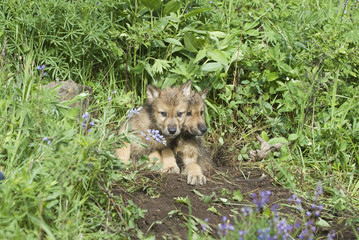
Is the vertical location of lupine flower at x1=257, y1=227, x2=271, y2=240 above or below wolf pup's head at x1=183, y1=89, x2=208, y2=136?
above

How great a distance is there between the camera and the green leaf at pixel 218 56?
5.17 meters

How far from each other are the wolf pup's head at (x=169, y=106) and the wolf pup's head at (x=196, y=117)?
0.21 ft

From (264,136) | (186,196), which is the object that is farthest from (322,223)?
(264,136)

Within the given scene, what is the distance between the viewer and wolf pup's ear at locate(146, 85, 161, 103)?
507 centimetres

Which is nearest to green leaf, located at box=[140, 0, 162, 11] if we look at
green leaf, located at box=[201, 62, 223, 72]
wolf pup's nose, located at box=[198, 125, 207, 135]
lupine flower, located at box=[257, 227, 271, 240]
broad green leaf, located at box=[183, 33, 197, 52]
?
broad green leaf, located at box=[183, 33, 197, 52]

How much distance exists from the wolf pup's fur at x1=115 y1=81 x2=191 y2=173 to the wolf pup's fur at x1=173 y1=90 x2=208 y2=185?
0.08 m

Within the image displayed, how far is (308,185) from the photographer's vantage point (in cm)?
460

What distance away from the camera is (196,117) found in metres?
5.07

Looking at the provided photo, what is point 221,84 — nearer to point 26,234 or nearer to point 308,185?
point 308,185

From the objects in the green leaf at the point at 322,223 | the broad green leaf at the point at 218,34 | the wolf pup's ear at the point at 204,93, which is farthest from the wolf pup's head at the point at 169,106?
the green leaf at the point at 322,223

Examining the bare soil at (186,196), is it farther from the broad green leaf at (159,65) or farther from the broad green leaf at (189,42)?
the broad green leaf at (189,42)

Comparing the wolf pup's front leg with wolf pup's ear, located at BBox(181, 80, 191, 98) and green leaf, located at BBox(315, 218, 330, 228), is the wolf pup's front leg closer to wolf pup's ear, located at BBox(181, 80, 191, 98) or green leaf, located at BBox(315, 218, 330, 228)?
wolf pup's ear, located at BBox(181, 80, 191, 98)

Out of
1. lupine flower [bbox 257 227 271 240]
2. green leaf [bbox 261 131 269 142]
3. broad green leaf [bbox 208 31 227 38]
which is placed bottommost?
green leaf [bbox 261 131 269 142]

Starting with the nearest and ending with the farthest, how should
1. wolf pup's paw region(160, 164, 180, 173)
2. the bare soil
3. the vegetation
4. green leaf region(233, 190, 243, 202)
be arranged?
the bare soil → green leaf region(233, 190, 243, 202) → wolf pup's paw region(160, 164, 180, 173) → the vegetation
